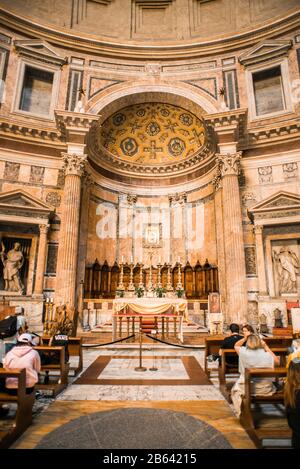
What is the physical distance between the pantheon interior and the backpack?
7.90 ft

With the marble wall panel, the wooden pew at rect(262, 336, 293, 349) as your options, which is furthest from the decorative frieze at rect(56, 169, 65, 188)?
the wooden pew at rect(262, 336, 293, 349)

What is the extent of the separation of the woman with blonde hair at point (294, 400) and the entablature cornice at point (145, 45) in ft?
60.2

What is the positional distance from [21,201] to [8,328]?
7.68 m

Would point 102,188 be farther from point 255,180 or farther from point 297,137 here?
point 297,137

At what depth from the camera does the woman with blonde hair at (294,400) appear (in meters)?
2.51

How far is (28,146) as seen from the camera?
14.2 metres

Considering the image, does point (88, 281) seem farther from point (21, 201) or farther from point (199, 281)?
point (199, 281)

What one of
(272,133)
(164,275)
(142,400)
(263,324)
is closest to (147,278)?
(164,275)

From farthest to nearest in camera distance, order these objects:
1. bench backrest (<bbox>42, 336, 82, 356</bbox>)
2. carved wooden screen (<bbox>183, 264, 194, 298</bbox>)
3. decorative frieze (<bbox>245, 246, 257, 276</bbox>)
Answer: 1. carved wooden screen (<bbox>183, 264, 194, 298</bbox>)
2. decorative frieze (<bbox>245, 246, 257, 276</bbox>)
3. bench backrest (<bbox>42, 336, 82, 356</bbox>)

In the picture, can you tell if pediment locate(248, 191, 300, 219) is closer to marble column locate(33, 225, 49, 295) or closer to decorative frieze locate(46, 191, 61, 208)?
decorative frieze locate(46, 191, 61, 208)

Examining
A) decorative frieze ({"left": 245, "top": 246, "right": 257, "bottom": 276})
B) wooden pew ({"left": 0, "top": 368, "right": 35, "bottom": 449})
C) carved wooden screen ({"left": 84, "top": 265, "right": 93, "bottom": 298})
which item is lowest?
wooden pew ({"left": 0, "top": 368, "right": 35, "bottom": 449})

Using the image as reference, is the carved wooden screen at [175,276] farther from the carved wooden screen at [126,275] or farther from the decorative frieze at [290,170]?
the decorative frieze at [290,170]

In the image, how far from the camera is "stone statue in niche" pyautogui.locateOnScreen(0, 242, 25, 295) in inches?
494

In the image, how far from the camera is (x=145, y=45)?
56.1ft
